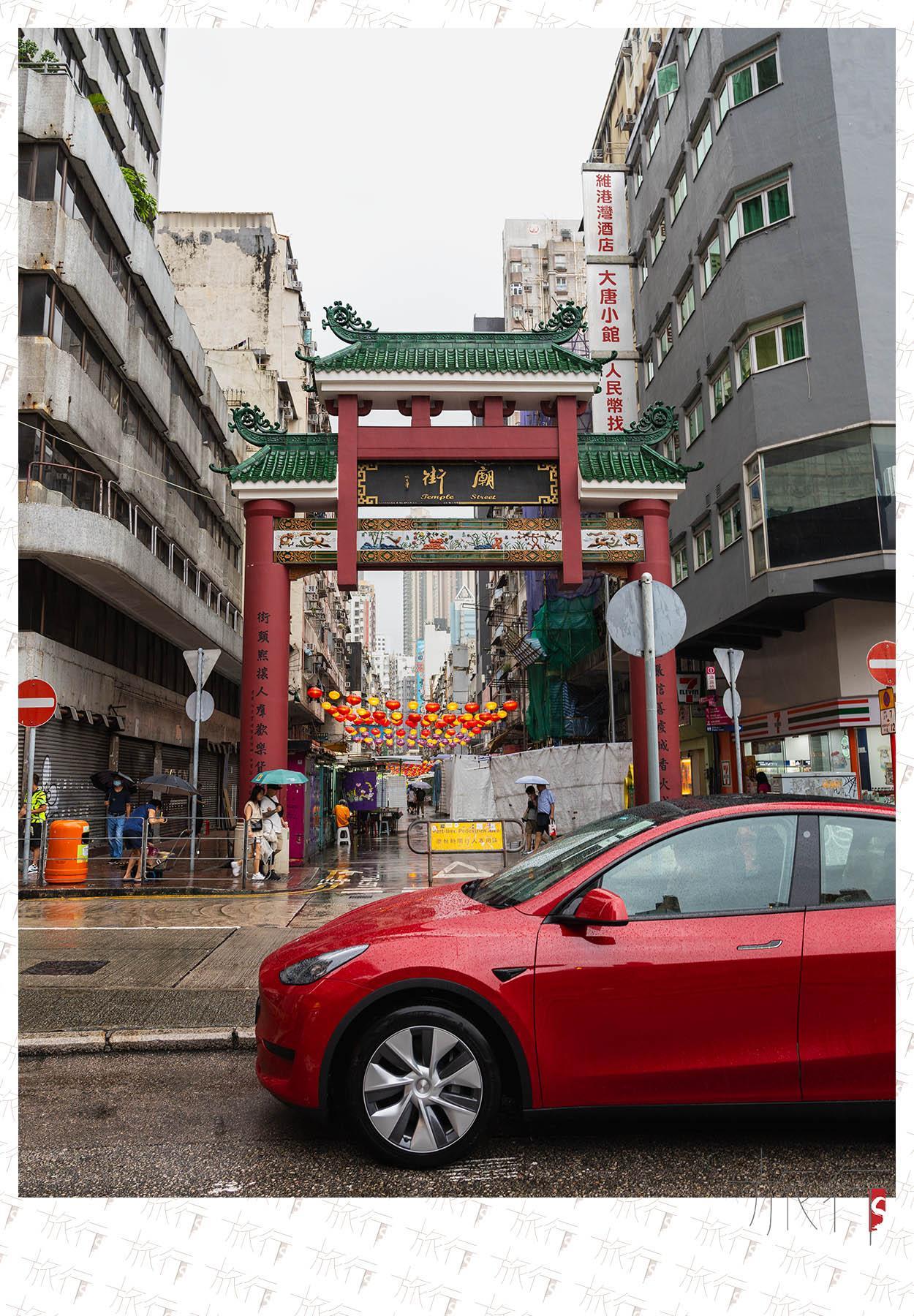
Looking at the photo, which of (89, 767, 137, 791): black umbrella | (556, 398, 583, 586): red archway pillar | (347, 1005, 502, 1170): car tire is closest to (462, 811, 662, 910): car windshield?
(347, 1005, 502, 1170): car tire

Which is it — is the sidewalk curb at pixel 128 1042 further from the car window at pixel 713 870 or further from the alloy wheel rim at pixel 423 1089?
the car window at pixel 713 870

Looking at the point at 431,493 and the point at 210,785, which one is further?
the point at 210,785

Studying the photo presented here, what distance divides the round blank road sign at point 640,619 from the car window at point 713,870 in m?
2.32

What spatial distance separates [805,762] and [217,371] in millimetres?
27950

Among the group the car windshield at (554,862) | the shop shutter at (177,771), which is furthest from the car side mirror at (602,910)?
the shop shutter at (177,771)

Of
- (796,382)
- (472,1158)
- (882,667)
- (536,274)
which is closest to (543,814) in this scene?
(882,667)

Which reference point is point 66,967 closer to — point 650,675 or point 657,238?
point 650,675

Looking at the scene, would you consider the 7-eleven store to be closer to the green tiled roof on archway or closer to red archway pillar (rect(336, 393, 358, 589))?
the green tiled roof on archway

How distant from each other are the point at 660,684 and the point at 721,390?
918cm

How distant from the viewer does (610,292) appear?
30.4m

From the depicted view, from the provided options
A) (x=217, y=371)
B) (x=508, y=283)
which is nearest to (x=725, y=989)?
(x=217, y=371)

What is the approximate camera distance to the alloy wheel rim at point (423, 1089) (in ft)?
13.0

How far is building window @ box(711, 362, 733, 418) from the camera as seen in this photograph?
72.8ft

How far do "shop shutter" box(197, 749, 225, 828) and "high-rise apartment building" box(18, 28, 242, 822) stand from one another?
2.75 m
